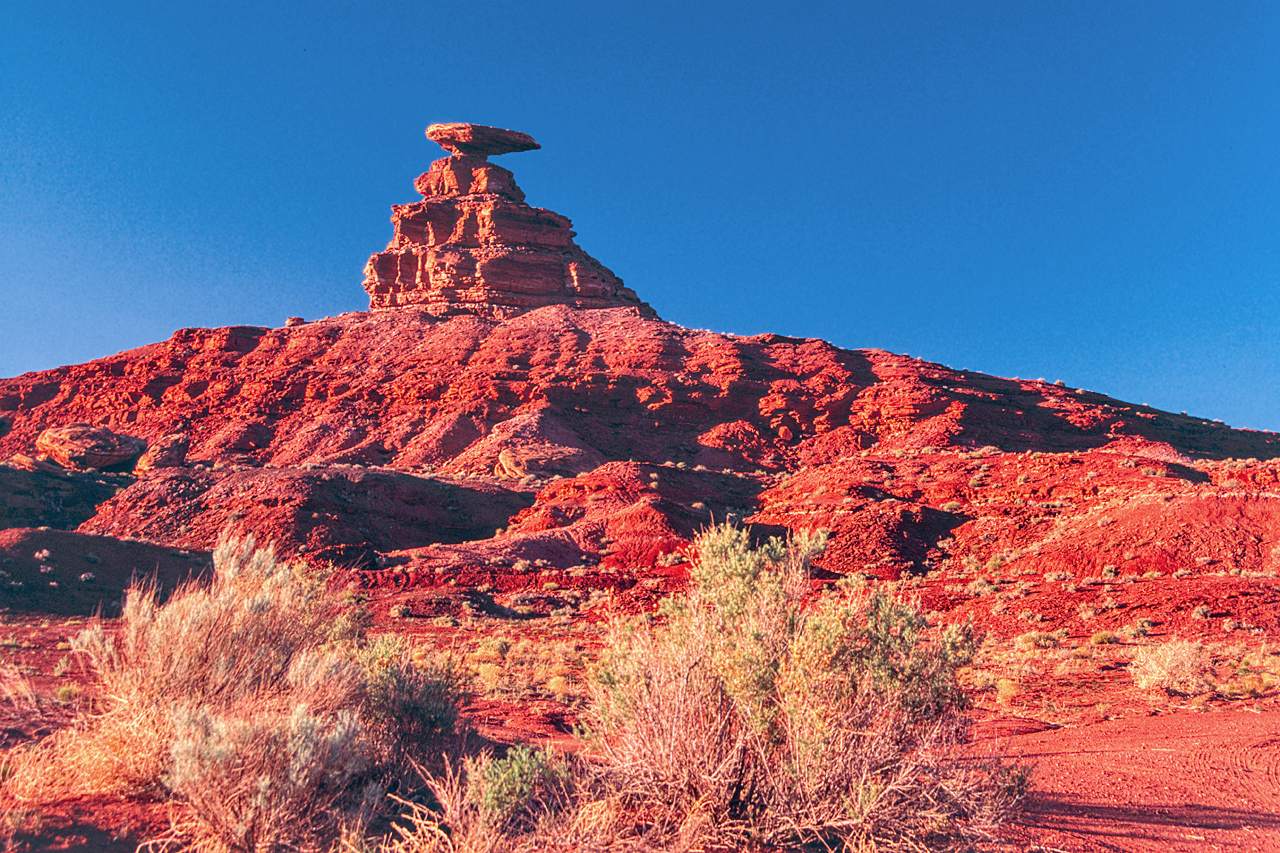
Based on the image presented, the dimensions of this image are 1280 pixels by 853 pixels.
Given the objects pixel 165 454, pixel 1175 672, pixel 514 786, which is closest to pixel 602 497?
pixel 1175 672

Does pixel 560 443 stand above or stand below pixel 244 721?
above

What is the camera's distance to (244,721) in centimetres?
436

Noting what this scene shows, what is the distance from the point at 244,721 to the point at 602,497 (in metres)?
24.1

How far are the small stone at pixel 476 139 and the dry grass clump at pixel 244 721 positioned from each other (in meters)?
66.0

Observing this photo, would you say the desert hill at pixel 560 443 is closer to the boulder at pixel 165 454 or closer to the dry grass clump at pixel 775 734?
the boulder at pixel 165 454

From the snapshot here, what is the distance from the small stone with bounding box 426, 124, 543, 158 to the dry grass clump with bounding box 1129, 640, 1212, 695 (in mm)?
65867

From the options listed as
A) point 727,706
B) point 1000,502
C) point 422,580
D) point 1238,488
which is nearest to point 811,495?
point 1000,502

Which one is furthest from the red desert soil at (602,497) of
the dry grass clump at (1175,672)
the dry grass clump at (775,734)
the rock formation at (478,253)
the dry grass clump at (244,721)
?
the dry grass clump at (775,734)

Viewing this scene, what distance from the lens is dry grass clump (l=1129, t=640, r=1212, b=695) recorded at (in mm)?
9898

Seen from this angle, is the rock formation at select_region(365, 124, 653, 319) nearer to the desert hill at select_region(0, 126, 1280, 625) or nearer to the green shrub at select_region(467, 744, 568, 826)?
the desert hill at select_region(0, 126, 1280, 625)

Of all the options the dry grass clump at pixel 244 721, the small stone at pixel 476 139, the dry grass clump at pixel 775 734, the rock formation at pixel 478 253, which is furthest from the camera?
the small stone at pixel 476 139

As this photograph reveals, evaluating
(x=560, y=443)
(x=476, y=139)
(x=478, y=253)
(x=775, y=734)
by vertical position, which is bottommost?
(x=775, y=734)

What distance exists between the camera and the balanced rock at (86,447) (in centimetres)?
3703

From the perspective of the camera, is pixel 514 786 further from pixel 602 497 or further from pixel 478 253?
pixel 478 253
